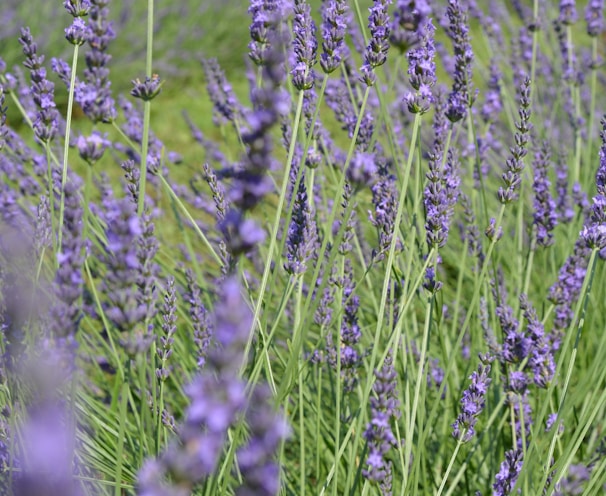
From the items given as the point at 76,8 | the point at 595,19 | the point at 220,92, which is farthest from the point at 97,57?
the point at 595,19

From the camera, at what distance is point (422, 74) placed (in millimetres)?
1366

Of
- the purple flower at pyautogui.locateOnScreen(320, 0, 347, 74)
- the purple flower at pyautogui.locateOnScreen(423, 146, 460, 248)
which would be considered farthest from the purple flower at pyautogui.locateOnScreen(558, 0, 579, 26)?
the purple flower at pyautogui.locateOnScreen(320, 0, 347, 74)

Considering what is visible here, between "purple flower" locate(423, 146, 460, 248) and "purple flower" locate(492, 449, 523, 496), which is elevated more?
"purple flower" locate(423, 146, 460, 248)

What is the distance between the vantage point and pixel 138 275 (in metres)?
0.93

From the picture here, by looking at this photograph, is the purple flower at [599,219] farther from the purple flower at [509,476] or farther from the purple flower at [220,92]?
the purple flower at [220,92]

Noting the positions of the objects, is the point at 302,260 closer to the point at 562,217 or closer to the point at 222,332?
the point at 222,332

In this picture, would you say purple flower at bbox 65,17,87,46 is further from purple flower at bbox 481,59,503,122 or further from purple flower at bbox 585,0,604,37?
purple flower at bbox 585,0,604,37

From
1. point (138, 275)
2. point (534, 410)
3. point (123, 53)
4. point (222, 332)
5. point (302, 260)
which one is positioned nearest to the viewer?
point (222, 332)

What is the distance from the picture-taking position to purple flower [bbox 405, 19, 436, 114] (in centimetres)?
133

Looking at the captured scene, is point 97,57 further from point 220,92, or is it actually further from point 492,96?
point 492,96

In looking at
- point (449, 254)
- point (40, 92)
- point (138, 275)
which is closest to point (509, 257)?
point (449, 254)

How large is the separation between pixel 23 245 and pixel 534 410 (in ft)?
4.63

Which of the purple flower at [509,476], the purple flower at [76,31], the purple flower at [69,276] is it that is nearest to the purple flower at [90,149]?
the purple flower at [69,276]

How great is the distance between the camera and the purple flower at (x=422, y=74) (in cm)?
133
